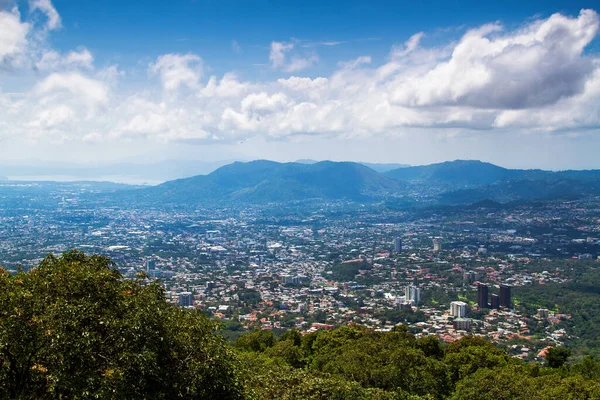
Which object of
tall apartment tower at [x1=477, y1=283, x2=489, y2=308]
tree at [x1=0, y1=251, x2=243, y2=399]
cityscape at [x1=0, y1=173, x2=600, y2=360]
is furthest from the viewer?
tall apartment tower at [x1=477, y1=283, x2=489, y2=308]

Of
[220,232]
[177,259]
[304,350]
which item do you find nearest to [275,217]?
[220,232]

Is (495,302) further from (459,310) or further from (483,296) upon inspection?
(459,310)

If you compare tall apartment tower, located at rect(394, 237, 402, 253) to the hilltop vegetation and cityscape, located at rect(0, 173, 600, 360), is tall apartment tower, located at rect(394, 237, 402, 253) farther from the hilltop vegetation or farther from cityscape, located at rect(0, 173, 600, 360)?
the hilltop vegetation

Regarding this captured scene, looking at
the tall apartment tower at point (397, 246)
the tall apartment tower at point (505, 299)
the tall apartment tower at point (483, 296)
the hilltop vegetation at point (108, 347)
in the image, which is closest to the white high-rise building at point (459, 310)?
the tall apartment tower at point (483, 296)

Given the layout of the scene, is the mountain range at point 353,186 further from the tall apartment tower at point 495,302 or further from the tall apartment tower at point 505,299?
the tall apartment tower at point 495,302

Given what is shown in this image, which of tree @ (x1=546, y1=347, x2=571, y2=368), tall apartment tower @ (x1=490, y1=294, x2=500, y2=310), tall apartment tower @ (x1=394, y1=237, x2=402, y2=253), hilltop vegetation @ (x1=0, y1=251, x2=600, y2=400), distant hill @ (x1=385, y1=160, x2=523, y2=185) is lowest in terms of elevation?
tall apartment tower @ (x1=490, y1=294, x2=500, y2=310)

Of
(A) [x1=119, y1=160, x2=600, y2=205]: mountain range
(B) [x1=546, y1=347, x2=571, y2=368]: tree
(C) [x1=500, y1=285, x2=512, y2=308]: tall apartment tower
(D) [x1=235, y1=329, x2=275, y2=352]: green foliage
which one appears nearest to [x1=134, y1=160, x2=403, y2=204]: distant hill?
(A) [x1=119, y1=160, x2=600, y2=205]: mountain range

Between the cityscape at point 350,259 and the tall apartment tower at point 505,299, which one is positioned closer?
the cityscape at point 350,259
